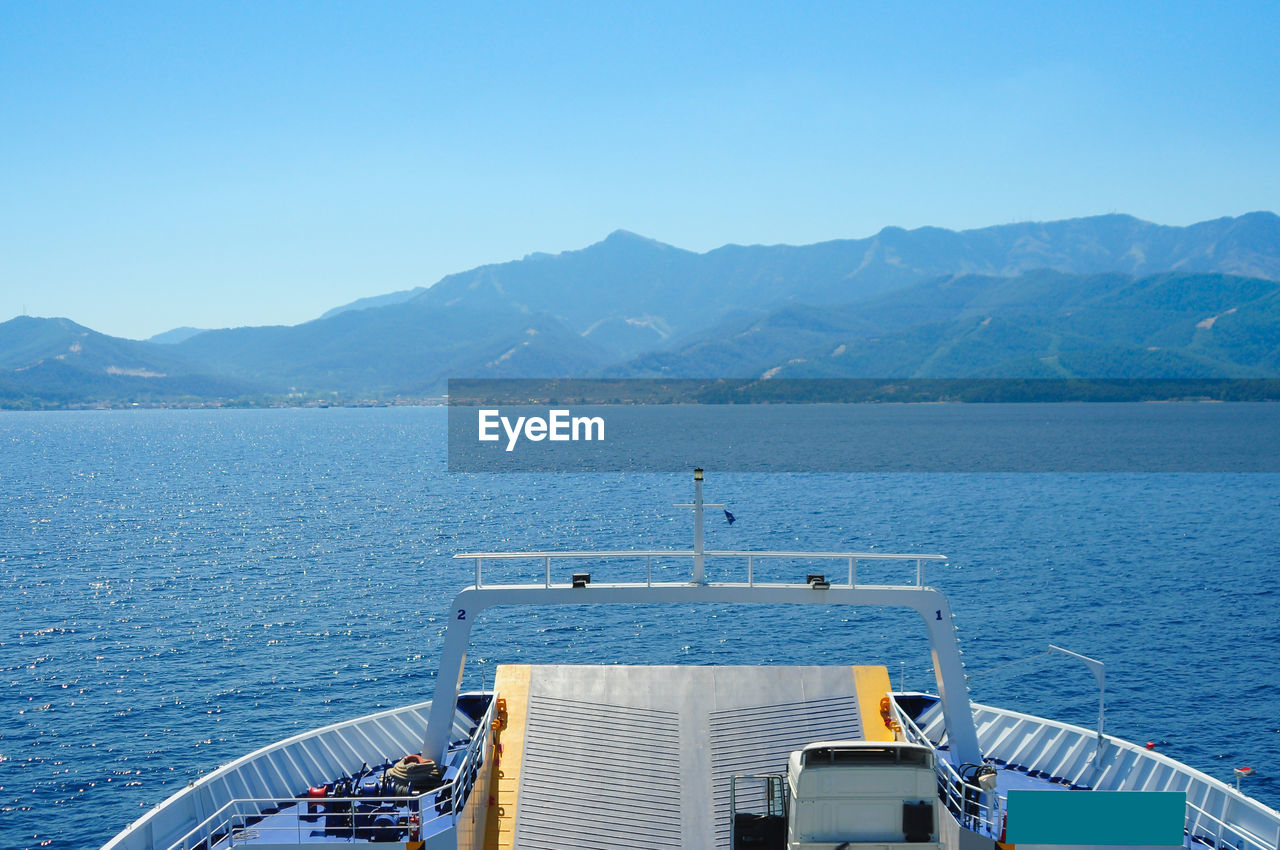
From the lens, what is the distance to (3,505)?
3676 inches

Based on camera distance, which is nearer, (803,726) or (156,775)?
(803,726)

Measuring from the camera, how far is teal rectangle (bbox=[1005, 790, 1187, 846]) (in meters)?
13.9

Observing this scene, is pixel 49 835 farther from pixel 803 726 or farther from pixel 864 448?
pixel 864 448

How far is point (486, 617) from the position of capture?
44.5 metres

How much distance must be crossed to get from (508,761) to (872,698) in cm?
756

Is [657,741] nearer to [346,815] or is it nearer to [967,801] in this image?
[967,801]

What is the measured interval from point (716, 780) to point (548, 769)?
314 cm

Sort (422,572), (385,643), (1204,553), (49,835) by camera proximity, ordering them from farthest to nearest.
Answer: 1. (1204,553)
2. (422,572)
3. (385,643)
4. (49,835)

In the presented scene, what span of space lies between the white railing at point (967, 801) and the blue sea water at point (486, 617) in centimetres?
1283

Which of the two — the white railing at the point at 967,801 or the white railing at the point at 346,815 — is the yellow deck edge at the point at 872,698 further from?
the white railing at the point at 346,815

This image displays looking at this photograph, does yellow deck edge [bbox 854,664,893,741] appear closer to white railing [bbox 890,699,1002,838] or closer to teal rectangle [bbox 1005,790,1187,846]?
white railing [bbox 890,699,1002,838]

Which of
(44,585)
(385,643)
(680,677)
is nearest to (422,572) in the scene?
(385,643)

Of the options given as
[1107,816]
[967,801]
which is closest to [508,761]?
[967,801]

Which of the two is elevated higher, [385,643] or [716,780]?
[716,780]
